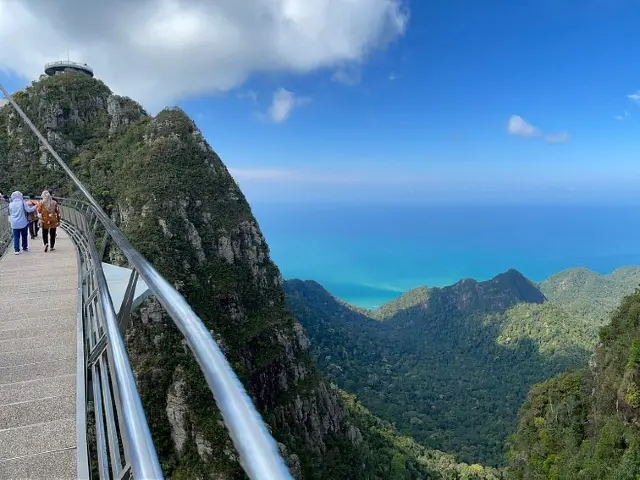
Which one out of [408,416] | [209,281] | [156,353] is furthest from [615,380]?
[408,416]

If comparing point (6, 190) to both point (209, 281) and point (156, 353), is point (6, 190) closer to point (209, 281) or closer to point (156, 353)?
point (209, 281)

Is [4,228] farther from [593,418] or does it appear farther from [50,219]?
[593,418]

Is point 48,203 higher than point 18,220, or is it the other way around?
point 48,203

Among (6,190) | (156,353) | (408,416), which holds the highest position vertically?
(6,190)

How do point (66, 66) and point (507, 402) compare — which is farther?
point (507, 402)

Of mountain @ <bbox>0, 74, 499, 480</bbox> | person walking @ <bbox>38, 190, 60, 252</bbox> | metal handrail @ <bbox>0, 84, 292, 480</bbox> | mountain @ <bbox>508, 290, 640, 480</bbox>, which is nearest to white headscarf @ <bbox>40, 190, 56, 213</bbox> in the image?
person walking @ <bbox>38, 190, 60, 252</bbox>

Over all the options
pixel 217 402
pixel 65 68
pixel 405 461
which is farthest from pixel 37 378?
pixel 65 68

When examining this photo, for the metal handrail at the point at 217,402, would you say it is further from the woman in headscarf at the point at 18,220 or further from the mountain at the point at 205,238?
the mountain at the point at 205,238
